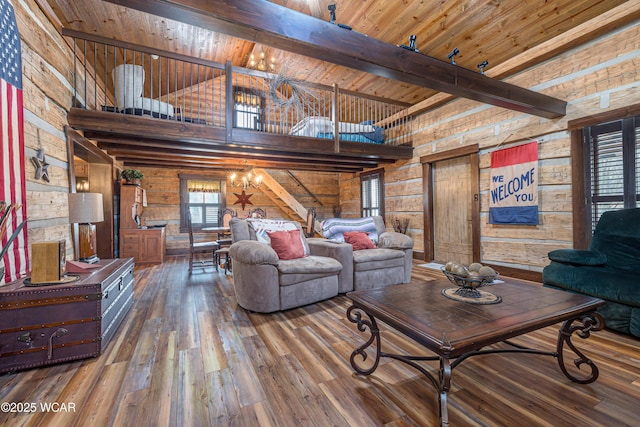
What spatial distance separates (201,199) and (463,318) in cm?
679

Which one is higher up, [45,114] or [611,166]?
[45,114]

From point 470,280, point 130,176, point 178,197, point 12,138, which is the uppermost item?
point 130,176

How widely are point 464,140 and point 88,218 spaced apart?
5.12m

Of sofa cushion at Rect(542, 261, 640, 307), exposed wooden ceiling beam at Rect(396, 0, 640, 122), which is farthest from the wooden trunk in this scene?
exposed wooden ceiling beam at Rect(396, 0, 640, 122)

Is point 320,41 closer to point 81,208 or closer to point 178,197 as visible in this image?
point 81,208

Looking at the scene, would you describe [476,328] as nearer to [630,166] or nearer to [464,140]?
[630,166]

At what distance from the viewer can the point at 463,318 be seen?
4.39 feet

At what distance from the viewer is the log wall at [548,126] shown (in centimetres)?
280

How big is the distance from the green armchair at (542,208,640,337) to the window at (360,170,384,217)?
395 cm

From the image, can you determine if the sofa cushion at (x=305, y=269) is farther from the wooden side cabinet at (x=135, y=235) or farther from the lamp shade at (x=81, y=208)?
the wooden side cabinet at (x=135, y=235)

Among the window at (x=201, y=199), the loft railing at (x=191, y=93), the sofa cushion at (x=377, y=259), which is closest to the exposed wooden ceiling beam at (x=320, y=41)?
the sofa cushion at (x=377, y=259)

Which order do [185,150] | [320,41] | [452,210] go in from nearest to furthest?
[320,41]
[185,150]
[452,210]

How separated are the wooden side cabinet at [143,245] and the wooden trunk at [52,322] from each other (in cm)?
358

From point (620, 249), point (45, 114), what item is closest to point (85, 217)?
point (45, 114)
